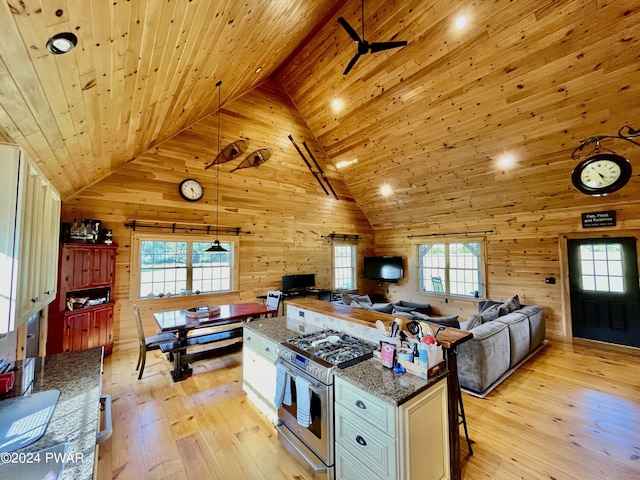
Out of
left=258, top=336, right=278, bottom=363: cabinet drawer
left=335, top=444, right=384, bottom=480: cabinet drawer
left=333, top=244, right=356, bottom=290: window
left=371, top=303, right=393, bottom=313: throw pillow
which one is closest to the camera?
left=335, top=444, right=384, bottom=480: cabinet drawer

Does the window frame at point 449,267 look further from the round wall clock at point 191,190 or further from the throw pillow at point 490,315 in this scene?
the round wall clock at point 191,190

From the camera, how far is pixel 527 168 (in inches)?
193

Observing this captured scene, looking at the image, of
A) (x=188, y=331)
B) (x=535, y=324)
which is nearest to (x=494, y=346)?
(x=535, y=324)

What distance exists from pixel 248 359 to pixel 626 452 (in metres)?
3.59

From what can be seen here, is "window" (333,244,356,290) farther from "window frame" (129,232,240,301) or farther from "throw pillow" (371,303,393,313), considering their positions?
"throw pillow" (371,303,393,313)

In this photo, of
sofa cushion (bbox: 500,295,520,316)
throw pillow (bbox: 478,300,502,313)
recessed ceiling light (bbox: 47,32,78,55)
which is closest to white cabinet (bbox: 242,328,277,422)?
recessed ceiling light (bbox: 47,32,78,55)

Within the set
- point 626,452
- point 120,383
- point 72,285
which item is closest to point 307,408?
point 626,452

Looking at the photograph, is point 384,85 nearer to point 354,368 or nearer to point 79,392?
point 354,368

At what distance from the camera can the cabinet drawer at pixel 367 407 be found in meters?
1.56

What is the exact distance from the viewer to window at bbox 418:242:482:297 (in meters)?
6.62

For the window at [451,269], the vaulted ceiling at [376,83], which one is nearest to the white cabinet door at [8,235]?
the vaulted ceiling at [376,83]

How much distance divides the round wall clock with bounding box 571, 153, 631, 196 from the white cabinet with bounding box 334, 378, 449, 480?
402 cm

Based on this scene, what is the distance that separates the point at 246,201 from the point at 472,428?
5507mm

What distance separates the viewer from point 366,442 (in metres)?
1.70
